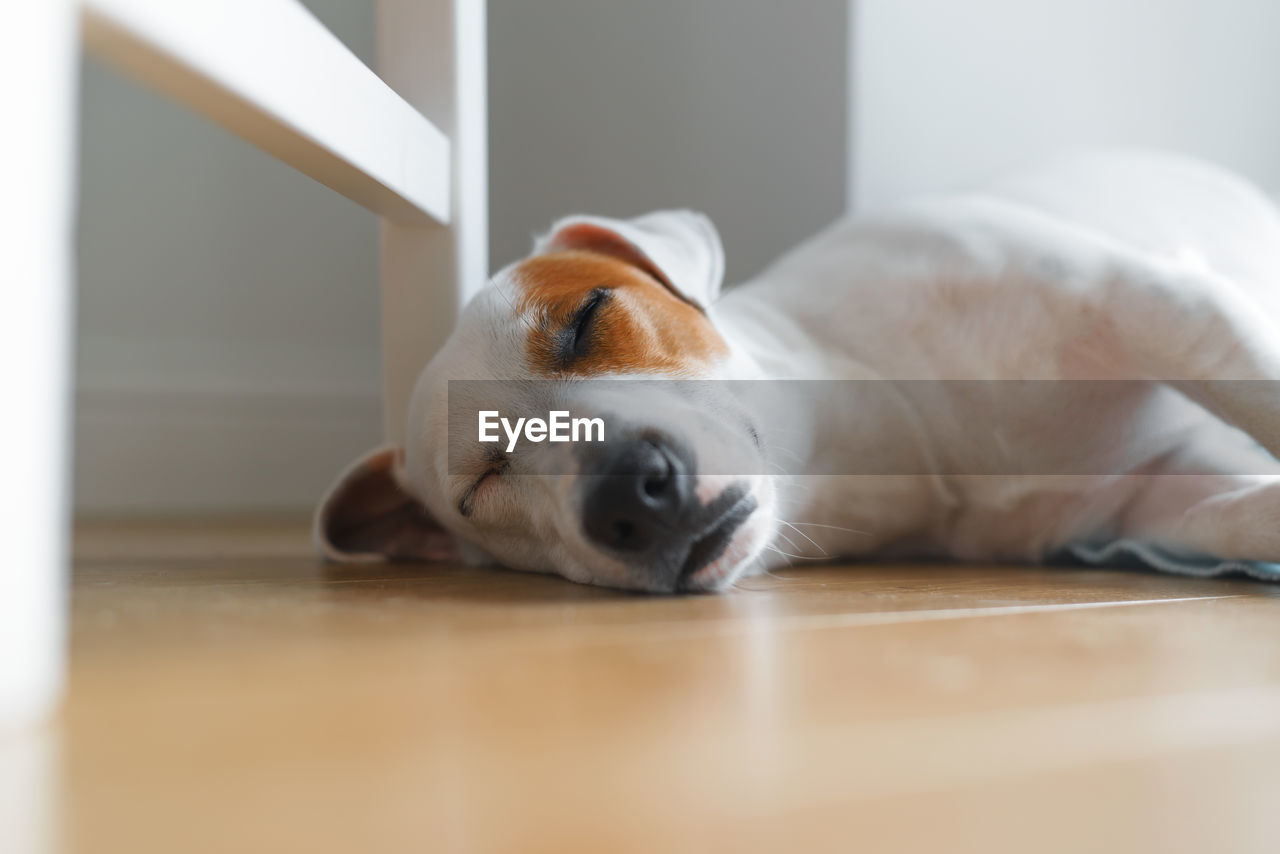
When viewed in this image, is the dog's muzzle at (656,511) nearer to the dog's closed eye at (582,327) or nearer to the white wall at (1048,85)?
the dog's closed eye at (582,327)

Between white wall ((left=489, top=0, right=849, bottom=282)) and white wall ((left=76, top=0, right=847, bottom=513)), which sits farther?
white wall ((left=76, top=0, right=847, bottom=513))

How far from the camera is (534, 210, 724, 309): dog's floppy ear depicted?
1325 millimetres

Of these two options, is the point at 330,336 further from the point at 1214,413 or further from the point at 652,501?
the point at 1214,413

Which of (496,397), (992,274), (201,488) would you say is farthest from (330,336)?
(992,274)

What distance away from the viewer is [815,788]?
46 centimetres

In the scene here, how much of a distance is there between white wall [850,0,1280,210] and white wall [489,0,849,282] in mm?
126

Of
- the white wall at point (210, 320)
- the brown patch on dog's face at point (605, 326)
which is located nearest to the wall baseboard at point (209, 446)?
the white wall at point (210, 320)

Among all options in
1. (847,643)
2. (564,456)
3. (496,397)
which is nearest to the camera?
(847,643)

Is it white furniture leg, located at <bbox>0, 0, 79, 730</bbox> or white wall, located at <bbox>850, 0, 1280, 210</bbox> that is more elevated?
white wall, located at <bbox>850, 0, 1280, 210</bbox>

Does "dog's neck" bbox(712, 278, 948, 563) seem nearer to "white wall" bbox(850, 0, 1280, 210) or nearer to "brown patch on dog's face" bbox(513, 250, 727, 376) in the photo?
"brown patch on dog's face" bbox(513, 250, 727, 376)

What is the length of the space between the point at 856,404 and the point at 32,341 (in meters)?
1.02

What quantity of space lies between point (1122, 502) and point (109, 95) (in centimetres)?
233

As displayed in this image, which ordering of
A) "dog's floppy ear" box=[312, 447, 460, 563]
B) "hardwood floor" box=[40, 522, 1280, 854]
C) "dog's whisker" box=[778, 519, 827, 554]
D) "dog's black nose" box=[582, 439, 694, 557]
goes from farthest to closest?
"dog's floppy ear" box=[312, 447, 460, 563]
"dog's whisker" box=[778, 519, 827, 554]
"dog's black nose" box=[582, 439, 694, 557]
"hardwood floor" box=[40, 522, 1280, 854]

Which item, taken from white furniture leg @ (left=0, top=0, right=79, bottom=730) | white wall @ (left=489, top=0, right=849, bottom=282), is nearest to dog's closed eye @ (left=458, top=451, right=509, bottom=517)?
white furniture leg @ (left=0, top=0, right=79, bottom=730)
